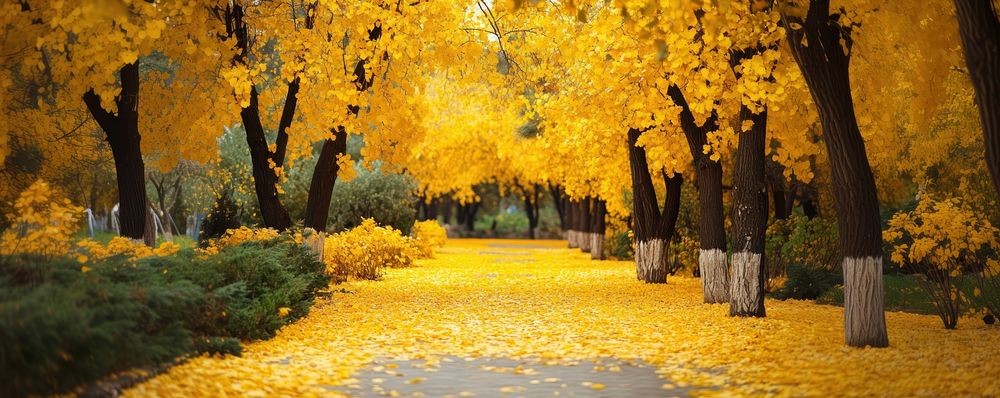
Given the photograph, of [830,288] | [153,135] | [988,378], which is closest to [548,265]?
[830,288]

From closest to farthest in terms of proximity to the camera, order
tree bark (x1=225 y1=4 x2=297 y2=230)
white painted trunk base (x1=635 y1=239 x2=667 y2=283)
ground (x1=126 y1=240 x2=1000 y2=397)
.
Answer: ground (x1=126 y1=240 x2=1000 y2=397)
tree bark (x1=225 y1=4 x2=297 y2=230)
white painted trunk base (x1=635 y1=239 x2=667 y2=283)

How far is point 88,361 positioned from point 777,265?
17.0 metres

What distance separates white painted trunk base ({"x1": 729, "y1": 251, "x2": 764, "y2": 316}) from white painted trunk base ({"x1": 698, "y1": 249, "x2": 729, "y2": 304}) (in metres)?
2.01

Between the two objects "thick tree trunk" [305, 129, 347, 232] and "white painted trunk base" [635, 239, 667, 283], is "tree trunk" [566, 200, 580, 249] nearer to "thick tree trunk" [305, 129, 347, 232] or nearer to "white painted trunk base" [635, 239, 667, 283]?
"white painted trunk base" [635, 239, 667, 283]

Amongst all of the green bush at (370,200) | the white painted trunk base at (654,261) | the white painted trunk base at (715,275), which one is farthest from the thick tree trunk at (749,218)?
the green bush at (370,200)

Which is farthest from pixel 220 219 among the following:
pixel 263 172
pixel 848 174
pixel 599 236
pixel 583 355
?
Answer: pixel 848 174

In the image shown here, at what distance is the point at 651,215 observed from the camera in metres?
23.0

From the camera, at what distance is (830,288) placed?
1911 centimetres

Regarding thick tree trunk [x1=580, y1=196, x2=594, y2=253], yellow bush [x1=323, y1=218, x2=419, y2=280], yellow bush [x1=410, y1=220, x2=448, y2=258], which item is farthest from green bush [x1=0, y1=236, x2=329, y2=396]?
thick tree trunk [x1=580, y1=196, x2=594, y2=253]

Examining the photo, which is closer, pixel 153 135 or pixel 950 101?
pixel 153 135

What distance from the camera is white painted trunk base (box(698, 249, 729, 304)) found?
17109 millimetres

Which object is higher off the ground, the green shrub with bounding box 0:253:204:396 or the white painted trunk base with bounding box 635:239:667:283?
the white painted trunk base with bounding box 635:239:667:283

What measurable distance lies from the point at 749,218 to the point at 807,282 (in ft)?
18.1

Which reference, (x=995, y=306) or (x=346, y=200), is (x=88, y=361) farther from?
(x=346, y=200)
